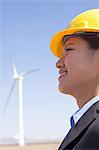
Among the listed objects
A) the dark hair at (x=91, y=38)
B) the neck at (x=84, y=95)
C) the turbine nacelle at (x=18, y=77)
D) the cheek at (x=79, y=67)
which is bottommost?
the neck at (x=84, y=95)

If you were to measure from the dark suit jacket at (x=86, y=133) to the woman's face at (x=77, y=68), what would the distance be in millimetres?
395

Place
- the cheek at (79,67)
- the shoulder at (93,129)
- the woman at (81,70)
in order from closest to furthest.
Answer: the shoulder at (93,129) < the woman at (81,70) < the cheek at (79,67)

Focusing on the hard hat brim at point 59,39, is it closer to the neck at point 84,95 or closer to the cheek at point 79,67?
the cheek at point 79,67

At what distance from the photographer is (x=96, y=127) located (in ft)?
11.3

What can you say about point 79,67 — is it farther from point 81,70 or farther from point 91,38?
point 91,38

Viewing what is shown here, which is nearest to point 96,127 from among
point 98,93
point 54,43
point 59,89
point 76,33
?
point 98,93

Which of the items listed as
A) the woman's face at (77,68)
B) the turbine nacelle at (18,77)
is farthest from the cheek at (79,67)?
the turbine nacelle at (18,77)

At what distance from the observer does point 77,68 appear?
4.03 m

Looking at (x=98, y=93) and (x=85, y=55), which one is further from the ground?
(x=85, y=55)

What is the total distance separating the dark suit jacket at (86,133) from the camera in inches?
135

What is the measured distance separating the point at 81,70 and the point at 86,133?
77 cm

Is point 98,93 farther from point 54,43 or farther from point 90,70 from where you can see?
point 54,43

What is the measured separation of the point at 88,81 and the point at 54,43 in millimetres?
1104

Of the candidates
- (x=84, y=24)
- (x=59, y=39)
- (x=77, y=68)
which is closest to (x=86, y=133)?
(x=77, y=68)
